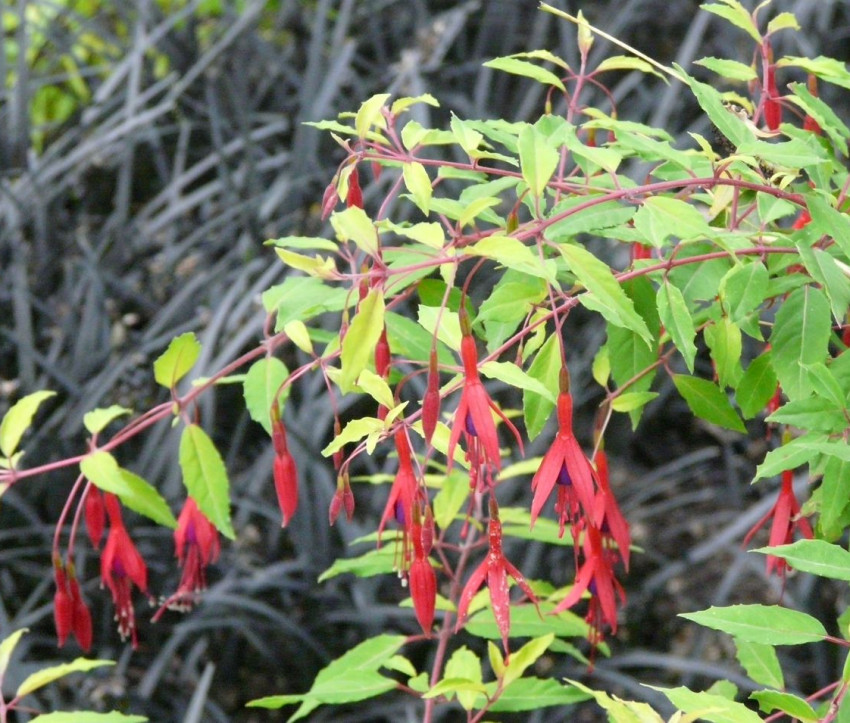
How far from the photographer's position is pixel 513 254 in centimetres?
50

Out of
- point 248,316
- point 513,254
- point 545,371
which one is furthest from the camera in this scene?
point 248,316

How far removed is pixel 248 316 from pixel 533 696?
0.97 m

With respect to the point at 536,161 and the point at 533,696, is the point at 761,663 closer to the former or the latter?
the point at 533,696

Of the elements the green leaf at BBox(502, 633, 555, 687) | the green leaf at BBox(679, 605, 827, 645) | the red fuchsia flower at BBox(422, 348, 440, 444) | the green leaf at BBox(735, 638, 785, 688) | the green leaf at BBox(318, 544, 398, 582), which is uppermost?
the red fuchsia flower at BBox(422, 348, 440, 444)

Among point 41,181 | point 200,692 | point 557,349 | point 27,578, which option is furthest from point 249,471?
point 557,349

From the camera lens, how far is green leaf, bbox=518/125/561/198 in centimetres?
53

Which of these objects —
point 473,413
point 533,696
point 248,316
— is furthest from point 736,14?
point 248,316

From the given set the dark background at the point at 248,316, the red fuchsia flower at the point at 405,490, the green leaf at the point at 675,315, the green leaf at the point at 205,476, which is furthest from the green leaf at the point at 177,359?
the dark background at the point at 248,316

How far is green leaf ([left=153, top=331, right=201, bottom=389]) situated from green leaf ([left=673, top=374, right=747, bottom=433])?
305mm

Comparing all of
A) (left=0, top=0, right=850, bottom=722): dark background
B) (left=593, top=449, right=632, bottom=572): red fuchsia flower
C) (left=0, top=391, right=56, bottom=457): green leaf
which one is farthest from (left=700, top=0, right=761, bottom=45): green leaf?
(left=0, top=0, right=850, bottom=722): dark background

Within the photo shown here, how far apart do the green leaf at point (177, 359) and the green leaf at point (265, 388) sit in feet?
0.13

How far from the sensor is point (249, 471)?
5.09 feet

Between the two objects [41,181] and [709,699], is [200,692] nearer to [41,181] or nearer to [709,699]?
[709,699]

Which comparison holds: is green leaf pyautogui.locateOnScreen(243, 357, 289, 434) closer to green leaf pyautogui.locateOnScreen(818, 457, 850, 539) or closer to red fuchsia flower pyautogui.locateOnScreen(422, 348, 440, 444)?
red fuchsia flower pyautogui.locateOnScreen(422, 348, 440, 444)
